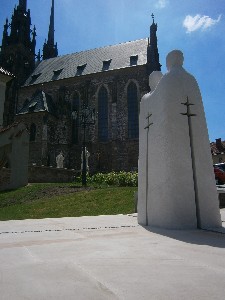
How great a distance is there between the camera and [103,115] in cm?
3578

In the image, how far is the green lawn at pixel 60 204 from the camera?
29.8 feet

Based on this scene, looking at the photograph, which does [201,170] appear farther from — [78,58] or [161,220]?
[78,58]

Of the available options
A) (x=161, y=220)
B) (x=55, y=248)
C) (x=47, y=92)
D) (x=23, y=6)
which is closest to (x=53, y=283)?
(x=55, y=248)

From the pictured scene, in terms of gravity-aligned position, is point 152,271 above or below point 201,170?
below

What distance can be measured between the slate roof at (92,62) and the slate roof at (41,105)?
4.07 metres

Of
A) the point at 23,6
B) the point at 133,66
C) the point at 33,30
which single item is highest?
the point at 23,6

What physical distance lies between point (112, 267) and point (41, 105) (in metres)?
36.1

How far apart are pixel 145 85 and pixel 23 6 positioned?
1437 inches

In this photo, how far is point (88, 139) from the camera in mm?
35312

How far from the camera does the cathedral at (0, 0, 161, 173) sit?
111 feet

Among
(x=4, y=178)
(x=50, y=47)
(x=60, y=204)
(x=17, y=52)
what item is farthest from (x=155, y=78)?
(x=50, y=47)

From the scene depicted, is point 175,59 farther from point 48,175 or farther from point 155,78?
point 48,175

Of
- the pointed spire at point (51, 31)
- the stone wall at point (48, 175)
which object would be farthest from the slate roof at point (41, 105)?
the pointed spire at point (51, 31)

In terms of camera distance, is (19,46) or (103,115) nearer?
(103,115)
